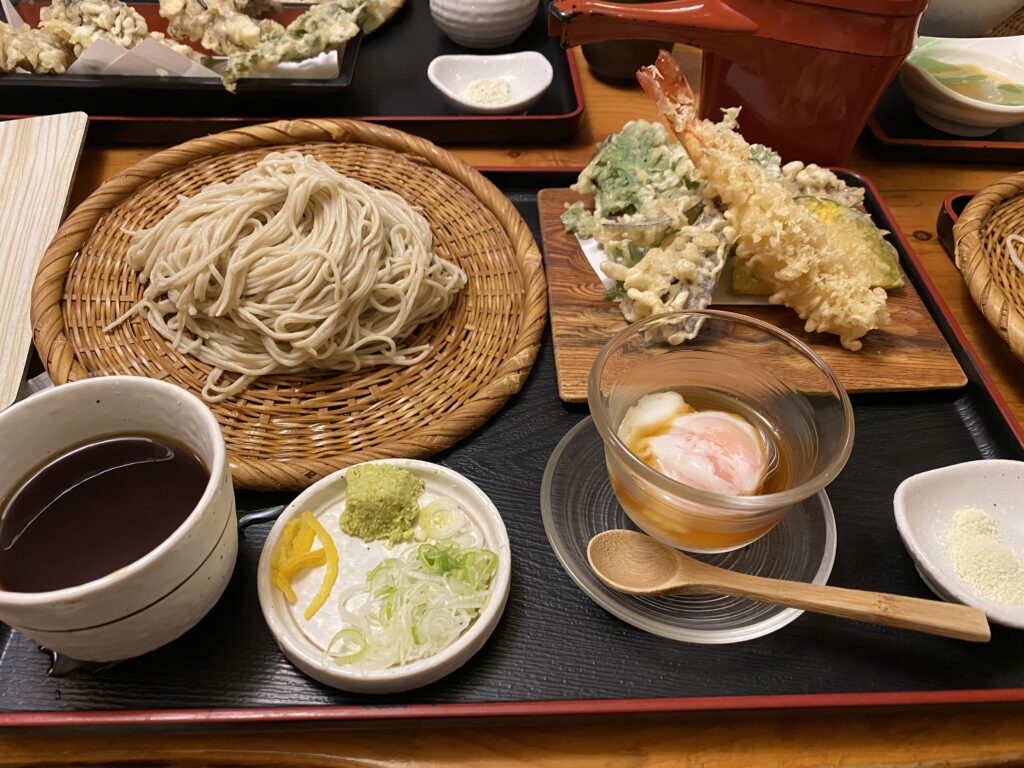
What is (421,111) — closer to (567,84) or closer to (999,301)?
(567,84)

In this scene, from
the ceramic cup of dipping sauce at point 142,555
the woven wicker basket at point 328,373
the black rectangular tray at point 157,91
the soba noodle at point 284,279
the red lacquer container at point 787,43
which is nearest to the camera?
the ceramic cup of dipping sauce at point 142,555

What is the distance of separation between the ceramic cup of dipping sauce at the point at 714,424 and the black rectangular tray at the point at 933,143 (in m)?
1.35

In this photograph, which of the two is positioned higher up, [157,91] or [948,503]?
[157,91]

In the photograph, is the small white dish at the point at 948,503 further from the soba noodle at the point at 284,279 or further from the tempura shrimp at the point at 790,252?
the soba noodle at the point at 284,279

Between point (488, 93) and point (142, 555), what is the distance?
1.84m

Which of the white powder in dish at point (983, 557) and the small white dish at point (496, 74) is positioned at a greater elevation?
the small white dish at point (496, 74)

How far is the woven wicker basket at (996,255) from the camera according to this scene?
5.29 ft

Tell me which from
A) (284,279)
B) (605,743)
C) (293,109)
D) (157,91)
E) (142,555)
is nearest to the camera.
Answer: (142,555)

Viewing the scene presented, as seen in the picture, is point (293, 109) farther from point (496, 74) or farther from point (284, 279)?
point (284, 279)

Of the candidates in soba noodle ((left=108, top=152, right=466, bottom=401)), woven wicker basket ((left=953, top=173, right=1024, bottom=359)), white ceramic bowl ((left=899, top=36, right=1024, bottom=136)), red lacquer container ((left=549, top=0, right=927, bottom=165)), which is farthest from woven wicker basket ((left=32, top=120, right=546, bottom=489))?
white ceramic bowl ((left=899, top=36, right=1024, bottom=136))

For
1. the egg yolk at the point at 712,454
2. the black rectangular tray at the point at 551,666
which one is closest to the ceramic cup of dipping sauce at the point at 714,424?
the egg yolk at the point at 712,454

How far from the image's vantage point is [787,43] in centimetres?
182

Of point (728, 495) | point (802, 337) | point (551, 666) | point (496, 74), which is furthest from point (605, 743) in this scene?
point (496, 74)

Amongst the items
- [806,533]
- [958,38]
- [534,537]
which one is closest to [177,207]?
[534,537]
